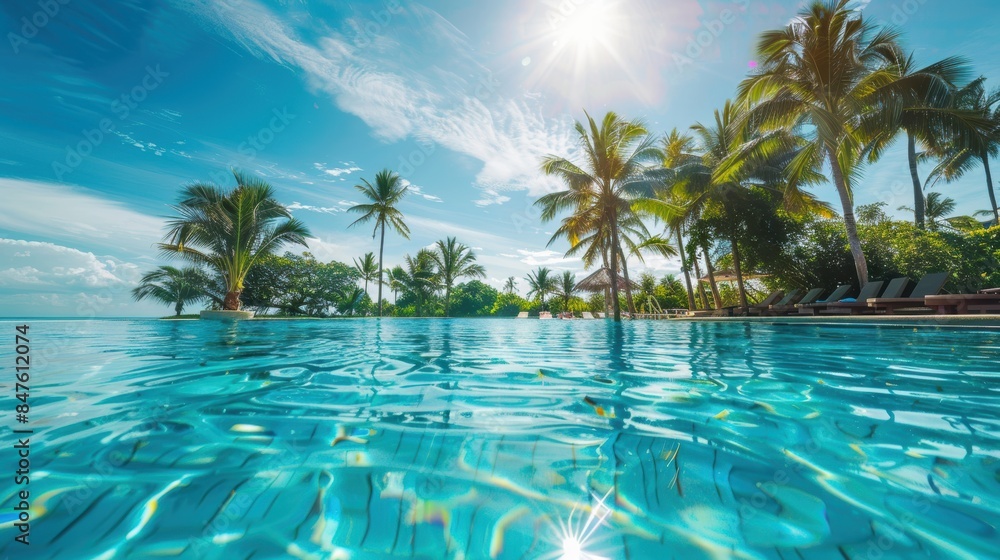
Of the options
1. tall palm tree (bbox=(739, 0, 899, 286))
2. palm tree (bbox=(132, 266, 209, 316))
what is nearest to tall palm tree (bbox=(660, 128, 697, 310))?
tall palm tree (bbox=(739, 0, 899, 286))

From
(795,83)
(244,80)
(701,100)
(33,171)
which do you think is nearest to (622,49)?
(795,83)

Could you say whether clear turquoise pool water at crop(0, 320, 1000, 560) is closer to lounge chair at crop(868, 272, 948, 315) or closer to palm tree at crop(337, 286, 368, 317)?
lounge chair at crop(868, 272, 948, 315)

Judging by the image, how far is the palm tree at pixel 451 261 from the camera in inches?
A: 1059

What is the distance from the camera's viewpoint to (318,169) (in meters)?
17.9

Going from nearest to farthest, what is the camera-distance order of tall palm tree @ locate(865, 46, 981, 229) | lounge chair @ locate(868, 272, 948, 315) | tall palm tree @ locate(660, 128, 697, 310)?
1. lounge chair @ locate(868, 272, 948, 315)
2. tall palm tree @ locate(865, 46, 981, 229)
3. tall palm tree @ locate(660, 128, 697, 310)

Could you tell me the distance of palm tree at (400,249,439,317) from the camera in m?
26.7

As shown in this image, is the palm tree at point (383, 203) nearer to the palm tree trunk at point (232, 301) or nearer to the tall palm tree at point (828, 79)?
the palm tree trunk at point (232, 301)

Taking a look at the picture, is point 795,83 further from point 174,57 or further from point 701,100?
point 174,57

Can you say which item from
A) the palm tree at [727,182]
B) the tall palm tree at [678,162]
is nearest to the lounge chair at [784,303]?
the palm tree at [727,182]

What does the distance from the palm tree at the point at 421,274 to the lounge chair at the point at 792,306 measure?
1995 cm

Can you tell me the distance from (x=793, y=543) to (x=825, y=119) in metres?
11.5

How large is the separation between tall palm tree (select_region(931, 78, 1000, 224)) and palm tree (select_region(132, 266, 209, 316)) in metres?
26.7

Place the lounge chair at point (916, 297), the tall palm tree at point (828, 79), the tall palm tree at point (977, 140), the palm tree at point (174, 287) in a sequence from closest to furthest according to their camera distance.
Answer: the lounge chair at point (916, 297), the tall palm tree at point (977, 140), the tall palm tree at point (828, 79), the palm tree at point (174, 287)

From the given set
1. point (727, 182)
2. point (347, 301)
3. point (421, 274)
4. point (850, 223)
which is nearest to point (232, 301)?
point (347, 301)
